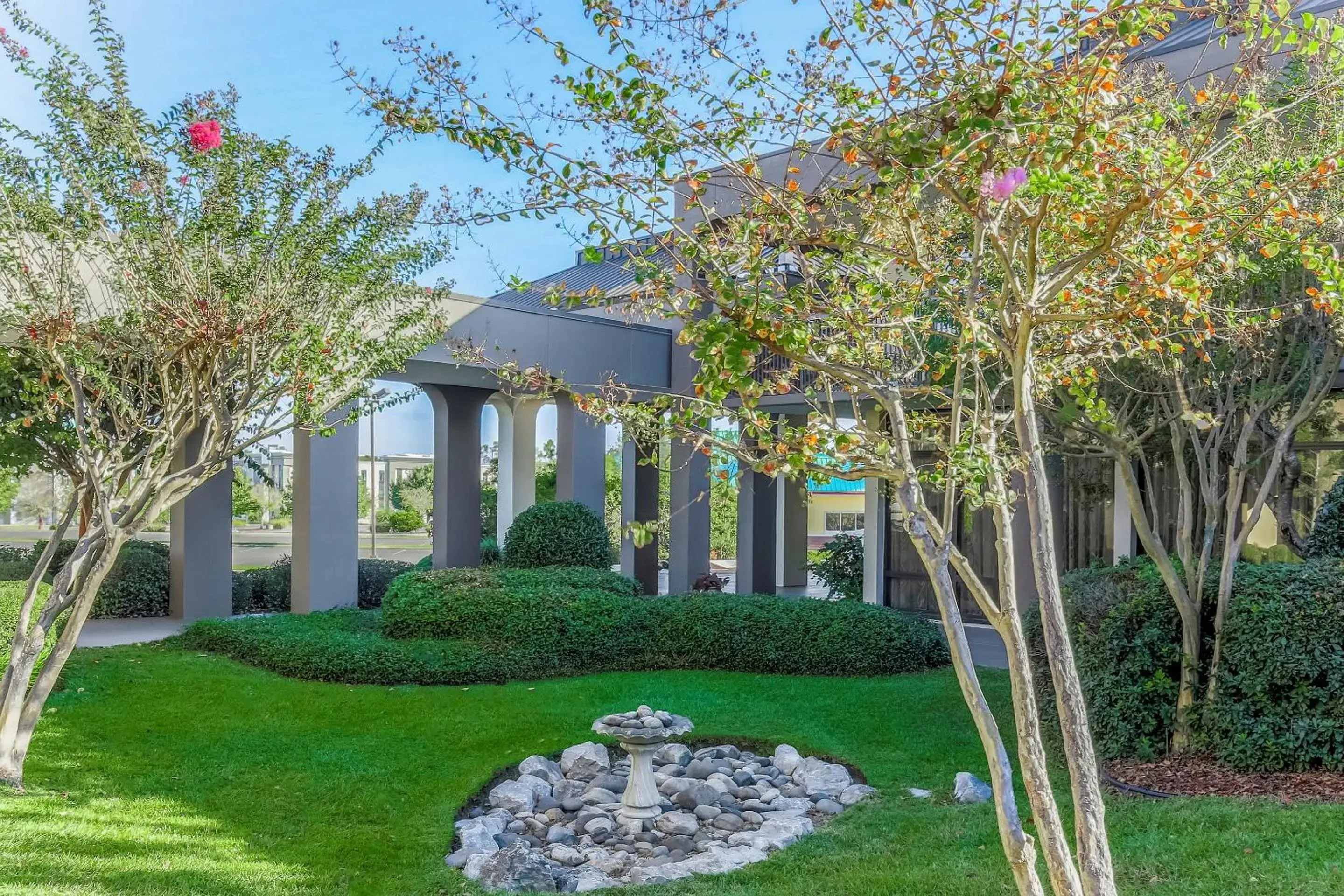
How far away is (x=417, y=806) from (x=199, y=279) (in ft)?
11.0

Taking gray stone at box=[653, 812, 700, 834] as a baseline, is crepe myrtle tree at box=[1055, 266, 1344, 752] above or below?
above

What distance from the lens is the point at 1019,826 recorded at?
9.48 ft

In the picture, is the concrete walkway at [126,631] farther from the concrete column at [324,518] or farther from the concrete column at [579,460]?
the concrete column at [579,460]

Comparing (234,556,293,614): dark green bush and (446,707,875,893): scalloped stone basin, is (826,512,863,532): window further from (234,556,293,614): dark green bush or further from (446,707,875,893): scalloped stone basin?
(446,707,875,893): scalloped stone basin

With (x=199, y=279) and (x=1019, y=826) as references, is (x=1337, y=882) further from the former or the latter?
(x=199, y=279)

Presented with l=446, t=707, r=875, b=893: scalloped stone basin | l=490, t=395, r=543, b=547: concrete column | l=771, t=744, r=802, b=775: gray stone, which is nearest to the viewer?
l=446, t=707, r=875, b=893: scalloped stone basin

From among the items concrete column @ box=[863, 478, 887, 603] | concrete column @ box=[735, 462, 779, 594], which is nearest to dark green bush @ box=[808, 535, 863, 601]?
Answer: concrete column @ box=[863, 478, 887, 603]

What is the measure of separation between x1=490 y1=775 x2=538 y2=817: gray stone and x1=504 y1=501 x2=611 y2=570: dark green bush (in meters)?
4.97

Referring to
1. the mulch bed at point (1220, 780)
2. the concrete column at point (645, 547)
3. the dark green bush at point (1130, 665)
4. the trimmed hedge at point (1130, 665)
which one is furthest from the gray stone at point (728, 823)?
the concrete column at point (645, 547)

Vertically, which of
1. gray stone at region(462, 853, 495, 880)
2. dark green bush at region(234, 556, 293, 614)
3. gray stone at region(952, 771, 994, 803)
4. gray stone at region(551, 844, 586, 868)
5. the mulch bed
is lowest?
gray stone at region(551, 844, 586, 868)

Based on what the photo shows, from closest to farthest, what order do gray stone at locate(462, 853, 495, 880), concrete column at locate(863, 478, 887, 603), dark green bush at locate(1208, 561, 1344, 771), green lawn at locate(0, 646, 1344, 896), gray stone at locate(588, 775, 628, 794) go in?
green lawn at locate(0, 646, 1344, 896)
gray stone at locate(462, 853, 495, 880)
dark green bush at locate(1208, 561, 1344, 771)
gray stone at locate(588, 775, 628, 794)
concrete column at locate(863, 478, 887, 603)

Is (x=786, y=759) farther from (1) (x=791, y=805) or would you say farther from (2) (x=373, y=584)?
(2) (x=373, y=584)

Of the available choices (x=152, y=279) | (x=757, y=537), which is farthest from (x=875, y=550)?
(x=152, y=279)

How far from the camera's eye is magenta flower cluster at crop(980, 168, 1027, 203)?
103 inches
